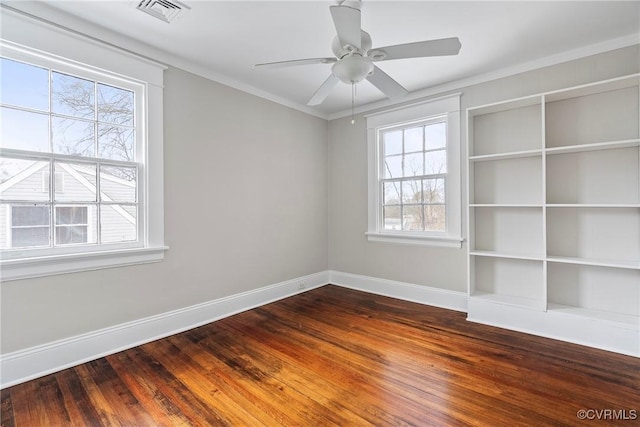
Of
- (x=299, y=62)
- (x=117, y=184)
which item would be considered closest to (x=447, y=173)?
(x=299, y=62)

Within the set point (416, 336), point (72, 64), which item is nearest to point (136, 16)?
point (72, 64)

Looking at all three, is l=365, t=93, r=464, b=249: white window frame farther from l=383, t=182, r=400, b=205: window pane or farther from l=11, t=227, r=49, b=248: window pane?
l=11, t=227, r=49, b=248: window pane

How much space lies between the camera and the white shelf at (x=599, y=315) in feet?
7.91

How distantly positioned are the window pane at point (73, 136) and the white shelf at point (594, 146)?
157 inches

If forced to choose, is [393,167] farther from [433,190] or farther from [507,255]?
[507,255]

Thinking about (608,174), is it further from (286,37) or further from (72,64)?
(72,64)

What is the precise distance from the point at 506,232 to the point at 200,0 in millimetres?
3526

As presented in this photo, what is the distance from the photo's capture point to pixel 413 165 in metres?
3.85

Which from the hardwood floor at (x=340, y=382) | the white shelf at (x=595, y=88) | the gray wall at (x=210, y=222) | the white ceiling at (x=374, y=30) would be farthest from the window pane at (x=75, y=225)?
the white shelf at (x=595, y=88)

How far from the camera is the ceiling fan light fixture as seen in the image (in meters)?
1.87

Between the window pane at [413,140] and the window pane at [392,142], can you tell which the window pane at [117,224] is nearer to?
the window pane at [392,142]

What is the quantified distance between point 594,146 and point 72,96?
14.2ft

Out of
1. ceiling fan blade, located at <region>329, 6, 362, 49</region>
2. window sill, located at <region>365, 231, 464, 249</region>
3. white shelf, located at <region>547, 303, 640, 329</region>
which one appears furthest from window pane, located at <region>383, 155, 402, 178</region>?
ceiling fan blade, located at <region>329, 6, 362, 49</region>

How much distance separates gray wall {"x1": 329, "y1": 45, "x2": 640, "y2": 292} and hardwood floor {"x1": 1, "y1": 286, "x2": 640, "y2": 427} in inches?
34.5
